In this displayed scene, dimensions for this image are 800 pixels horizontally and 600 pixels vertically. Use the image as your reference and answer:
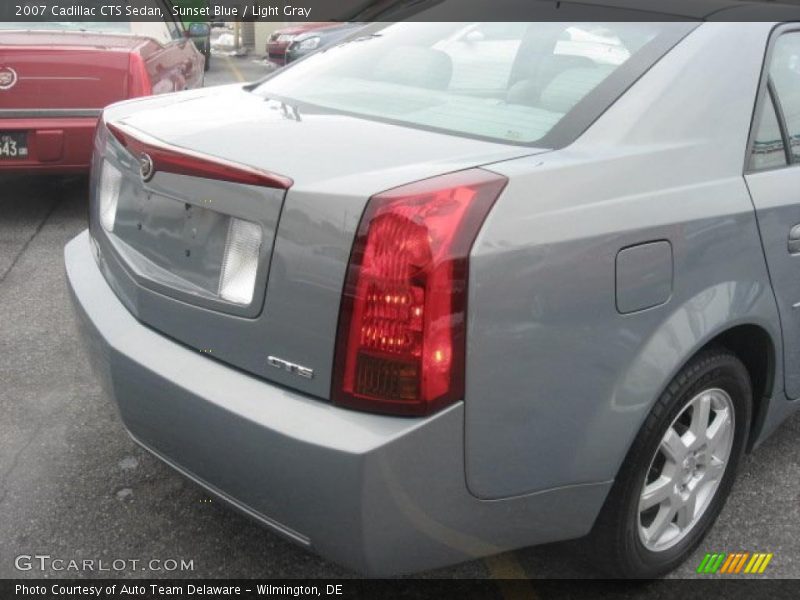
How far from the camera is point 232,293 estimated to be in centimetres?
204

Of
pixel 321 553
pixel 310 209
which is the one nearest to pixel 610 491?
pixel 321 553

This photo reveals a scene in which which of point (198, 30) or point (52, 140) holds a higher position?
point (198, 30)

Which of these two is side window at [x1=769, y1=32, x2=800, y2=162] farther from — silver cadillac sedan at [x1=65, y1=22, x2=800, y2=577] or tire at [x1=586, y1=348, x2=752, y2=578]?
tire at [x1=586, y1=348, x2=752, y2=578]

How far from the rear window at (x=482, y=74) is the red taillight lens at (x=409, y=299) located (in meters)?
0.45

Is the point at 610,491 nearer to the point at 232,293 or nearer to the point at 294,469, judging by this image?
the point at 294,469

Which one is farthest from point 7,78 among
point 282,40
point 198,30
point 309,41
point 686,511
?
point 282,40

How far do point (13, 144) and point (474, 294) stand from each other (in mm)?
4543

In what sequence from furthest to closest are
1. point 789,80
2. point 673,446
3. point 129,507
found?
point 129,507 → point 789,80 → point 673,446

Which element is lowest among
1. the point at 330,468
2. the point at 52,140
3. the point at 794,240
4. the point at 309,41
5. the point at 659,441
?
the point at 309,41

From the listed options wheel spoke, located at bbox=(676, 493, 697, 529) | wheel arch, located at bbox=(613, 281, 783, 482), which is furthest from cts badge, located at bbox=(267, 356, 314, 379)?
wheel spoke, located at bbox=(676, 493, 697, 529)

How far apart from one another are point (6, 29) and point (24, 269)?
1972 mm

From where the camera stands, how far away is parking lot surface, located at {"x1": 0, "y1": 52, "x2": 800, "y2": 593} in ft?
8.27

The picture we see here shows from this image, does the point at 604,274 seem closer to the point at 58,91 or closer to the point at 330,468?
the point at 330,468

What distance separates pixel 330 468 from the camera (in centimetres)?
179
